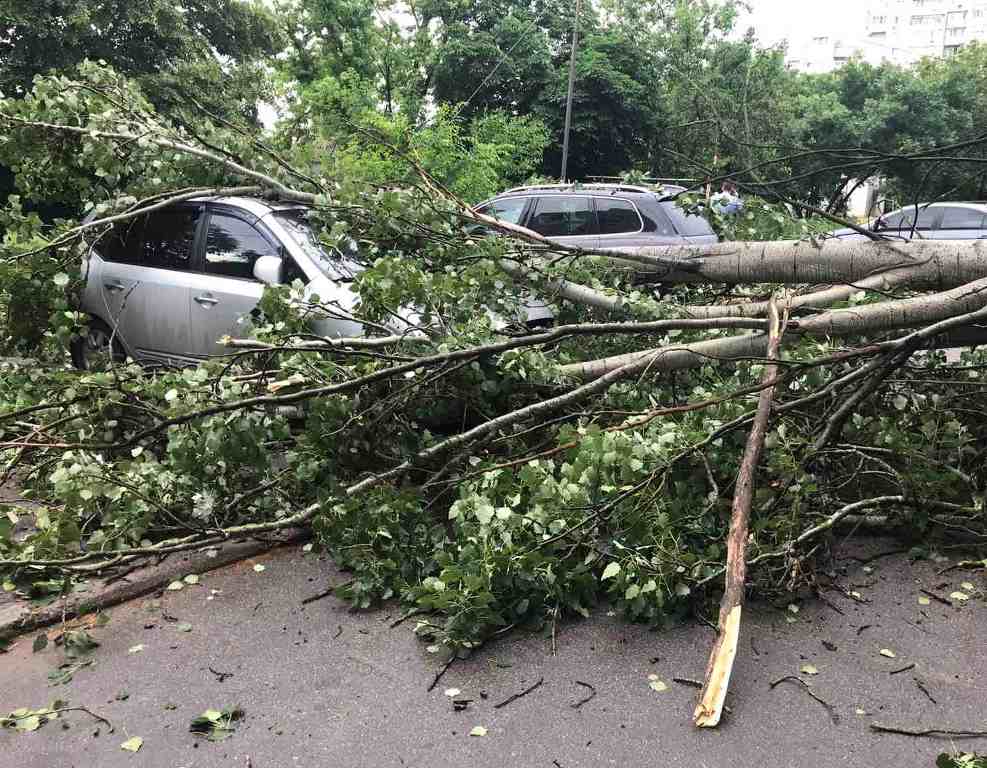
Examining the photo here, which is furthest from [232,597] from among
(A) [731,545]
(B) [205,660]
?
(A) [731,545]

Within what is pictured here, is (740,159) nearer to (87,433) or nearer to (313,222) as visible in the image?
(313,222)

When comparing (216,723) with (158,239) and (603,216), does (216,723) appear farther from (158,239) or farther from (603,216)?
(603,216)

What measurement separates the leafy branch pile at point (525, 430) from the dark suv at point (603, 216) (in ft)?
10.2

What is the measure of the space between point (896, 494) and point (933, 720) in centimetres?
145

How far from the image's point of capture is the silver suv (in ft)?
18.3

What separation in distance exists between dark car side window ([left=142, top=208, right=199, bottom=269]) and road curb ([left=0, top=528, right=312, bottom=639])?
10.1 ft

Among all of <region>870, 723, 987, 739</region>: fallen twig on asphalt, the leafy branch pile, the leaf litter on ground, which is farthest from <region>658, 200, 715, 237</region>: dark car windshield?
the leaf litter on ground

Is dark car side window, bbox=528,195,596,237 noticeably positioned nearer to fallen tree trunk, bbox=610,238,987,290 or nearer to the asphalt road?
fallen tree trunk, bbox=610,238,987,290

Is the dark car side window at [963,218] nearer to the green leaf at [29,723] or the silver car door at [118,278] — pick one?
the silver car door at [118,278]

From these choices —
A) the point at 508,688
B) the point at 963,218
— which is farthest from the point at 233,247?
the point at 963,218

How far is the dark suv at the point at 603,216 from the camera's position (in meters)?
7.89

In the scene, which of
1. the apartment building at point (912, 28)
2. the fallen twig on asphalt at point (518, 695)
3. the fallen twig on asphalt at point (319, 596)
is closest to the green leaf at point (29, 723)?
the fallen twig on asphalt at point (319, 596)

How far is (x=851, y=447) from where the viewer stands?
11.9ft

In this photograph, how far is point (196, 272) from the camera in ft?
20.2
